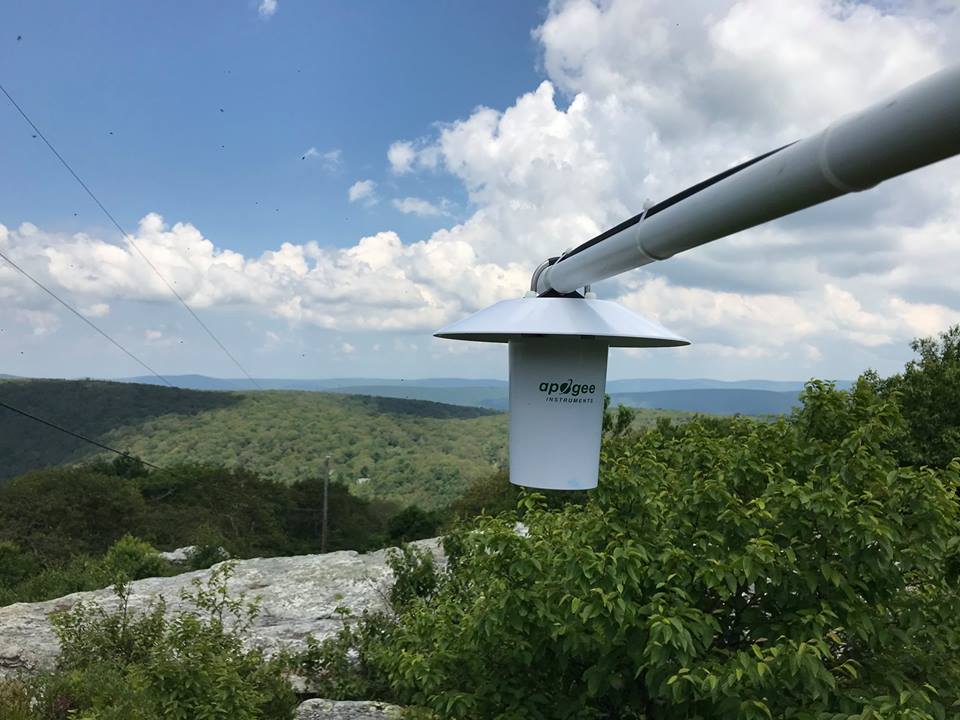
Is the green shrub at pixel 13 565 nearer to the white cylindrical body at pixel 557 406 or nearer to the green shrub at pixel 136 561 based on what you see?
the green shrub at pixel 136 561

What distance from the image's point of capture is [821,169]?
106 centimetres

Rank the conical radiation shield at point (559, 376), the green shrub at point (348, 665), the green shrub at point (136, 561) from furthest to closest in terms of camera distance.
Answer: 1. the green shrub at point (136, 561)
2. the green shrub at point (348, 665)
3. the conical radiation shield at point (559, 376)

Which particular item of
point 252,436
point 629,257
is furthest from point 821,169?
point 252,436

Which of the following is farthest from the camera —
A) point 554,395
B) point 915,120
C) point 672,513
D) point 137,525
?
point 137,525

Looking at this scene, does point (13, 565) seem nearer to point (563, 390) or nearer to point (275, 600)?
point (275, 600)

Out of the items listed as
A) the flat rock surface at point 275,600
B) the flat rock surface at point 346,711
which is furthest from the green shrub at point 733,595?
the flat rock surface at point 275,600

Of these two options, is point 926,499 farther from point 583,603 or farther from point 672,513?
point 583,603

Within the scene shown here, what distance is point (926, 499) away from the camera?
4.00m

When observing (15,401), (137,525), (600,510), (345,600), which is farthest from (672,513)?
(15,401)

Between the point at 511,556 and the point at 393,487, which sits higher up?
the point at 511,556

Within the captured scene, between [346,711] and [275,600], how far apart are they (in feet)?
24.5

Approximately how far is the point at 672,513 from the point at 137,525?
142ft

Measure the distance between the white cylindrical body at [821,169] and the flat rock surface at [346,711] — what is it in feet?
20.8

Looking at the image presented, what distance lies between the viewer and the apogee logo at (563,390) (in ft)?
7.00
